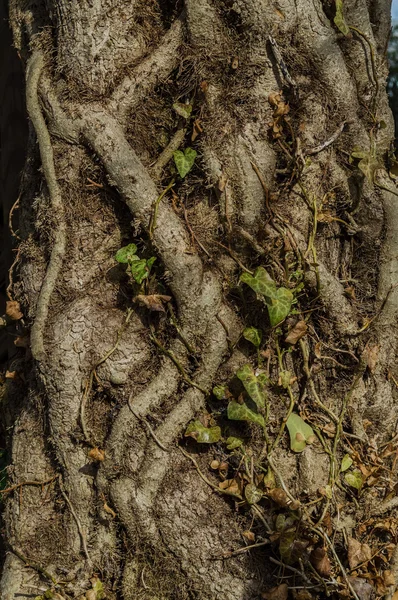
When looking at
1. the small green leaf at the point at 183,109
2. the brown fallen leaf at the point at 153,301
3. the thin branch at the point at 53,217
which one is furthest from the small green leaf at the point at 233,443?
the small green leaf at the point at 183,109

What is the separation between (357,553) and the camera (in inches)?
96.1

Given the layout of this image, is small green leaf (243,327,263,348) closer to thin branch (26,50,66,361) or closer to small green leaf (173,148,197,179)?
small green leaf (173,148,197,179)

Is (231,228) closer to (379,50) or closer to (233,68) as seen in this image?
(233,68)

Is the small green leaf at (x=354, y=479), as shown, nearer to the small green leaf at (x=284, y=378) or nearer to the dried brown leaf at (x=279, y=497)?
the dried brown leaf at (x=279, y=497)

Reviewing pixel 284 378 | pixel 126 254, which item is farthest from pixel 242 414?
pixel 126 254

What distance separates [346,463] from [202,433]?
1.89ft

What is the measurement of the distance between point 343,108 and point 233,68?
0.46 metres

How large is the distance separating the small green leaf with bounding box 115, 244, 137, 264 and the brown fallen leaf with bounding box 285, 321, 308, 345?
2.11 ft

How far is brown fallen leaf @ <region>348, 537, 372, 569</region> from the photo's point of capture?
243 cm


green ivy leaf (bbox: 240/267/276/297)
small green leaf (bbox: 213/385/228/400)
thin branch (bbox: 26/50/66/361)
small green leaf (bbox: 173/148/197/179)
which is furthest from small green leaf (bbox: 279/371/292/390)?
thin branch (bbox: 26/50/66/361)

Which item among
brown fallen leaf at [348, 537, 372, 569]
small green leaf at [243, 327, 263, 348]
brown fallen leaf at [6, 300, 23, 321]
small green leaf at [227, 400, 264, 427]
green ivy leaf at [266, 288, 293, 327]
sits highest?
brown fallen leaf at [6, 300, 23, 321]

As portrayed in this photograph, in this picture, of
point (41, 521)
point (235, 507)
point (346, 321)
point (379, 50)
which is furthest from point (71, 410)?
point (379, 50)

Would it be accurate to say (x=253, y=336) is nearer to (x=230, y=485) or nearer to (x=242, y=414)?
(x=242, y=414)

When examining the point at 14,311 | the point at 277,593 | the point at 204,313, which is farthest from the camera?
the point at 14,311
